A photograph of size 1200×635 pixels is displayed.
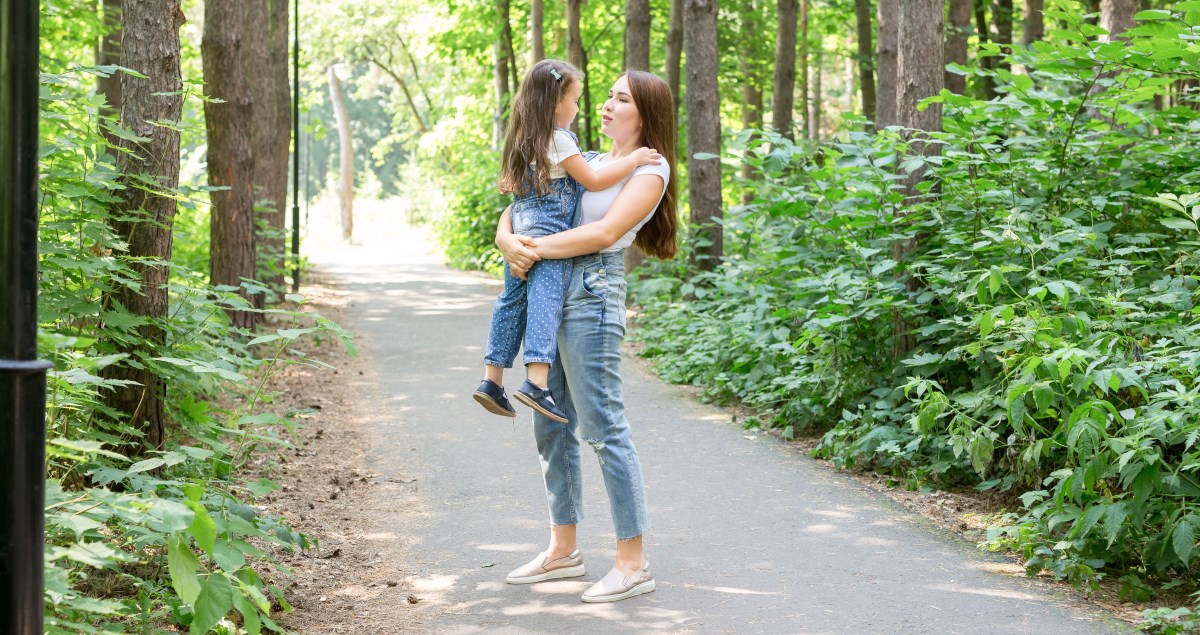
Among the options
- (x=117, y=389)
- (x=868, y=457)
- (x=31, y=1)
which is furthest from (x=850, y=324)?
(x=31, y=1)

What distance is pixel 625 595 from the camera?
4566 millimetres

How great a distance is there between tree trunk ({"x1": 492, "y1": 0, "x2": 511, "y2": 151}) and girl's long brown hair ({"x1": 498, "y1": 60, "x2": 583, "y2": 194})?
20.1 m

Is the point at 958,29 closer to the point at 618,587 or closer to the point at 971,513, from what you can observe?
the point at 971,513

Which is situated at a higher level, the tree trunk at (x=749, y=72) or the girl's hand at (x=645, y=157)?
the tree trunk at (x=749, y=72)

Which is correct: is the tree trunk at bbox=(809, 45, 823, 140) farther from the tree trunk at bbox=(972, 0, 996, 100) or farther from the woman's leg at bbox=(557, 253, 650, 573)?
the woman's leg at bbox=(557, 253, 650, 573)

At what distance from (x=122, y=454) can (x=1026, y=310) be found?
4.51 m

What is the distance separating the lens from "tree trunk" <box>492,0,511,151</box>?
2408cm

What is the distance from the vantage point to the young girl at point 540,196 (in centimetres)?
445

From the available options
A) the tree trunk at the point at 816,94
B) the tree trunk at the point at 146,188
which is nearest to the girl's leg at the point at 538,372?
the tree trunk at the point at 146,188

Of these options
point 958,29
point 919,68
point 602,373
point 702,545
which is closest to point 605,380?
point 602,373

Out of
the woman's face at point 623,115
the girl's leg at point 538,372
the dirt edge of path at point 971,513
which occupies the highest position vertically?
the woman's face at point 623,115

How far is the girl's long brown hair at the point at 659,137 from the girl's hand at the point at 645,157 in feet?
0.34

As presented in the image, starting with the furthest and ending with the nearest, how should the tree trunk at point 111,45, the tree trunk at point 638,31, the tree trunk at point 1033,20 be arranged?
the tree trunk at point 1033,20 < the tree trunk at point 638,31 < the tree trunk at point 111,45

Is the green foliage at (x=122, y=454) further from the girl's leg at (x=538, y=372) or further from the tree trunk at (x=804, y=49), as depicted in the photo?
the tree trunk at (x=804, y=49)
